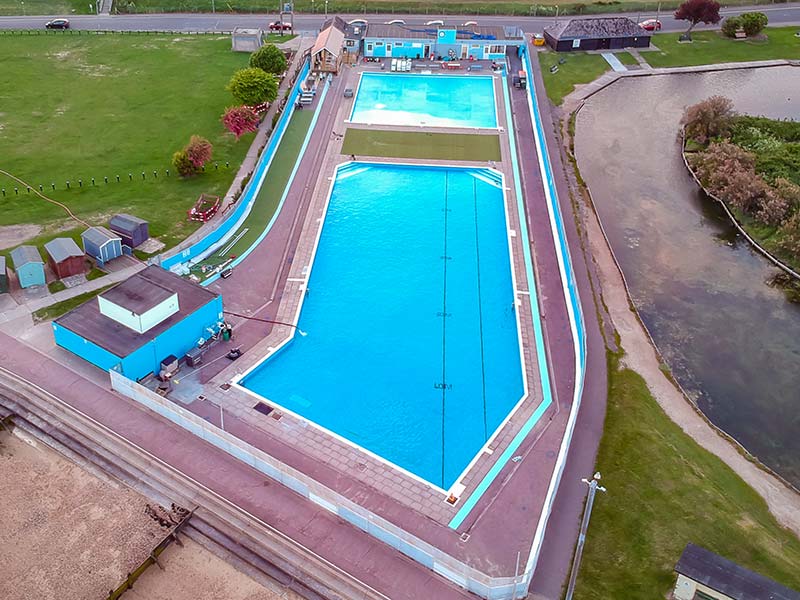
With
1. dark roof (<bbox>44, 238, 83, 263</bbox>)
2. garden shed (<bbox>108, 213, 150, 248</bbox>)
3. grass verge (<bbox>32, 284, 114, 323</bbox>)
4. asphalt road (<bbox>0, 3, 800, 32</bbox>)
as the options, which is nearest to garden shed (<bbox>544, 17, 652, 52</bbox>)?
asphalt road (<bbox>0, 3, 800, 32</bbox>)

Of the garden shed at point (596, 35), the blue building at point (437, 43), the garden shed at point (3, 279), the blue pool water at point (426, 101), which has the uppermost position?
the garden shed at point (596, 35)

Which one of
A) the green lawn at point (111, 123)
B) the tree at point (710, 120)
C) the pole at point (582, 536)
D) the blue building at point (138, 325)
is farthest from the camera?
the tree at point (710, 120)

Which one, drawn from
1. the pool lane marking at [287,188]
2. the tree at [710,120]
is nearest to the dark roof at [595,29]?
the tree at [710,120]

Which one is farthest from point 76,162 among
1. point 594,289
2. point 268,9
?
point 268,9

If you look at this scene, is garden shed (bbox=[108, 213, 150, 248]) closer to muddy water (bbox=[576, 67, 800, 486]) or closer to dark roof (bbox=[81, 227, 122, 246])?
dark roof (bbox=[81, 227, 122, 246])

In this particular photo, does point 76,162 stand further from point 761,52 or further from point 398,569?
point 761,52

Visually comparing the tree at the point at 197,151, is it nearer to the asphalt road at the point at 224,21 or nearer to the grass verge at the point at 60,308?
the grass verge at the point at 60,308
